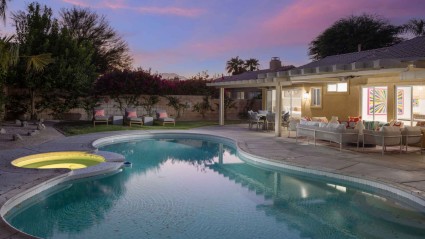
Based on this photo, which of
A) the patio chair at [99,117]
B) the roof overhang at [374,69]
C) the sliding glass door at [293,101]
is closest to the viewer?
the roof overhang at [374,69]

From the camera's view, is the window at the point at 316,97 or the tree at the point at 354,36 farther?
the tree at the point at 354,36

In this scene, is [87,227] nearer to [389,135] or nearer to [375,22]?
[389,135]

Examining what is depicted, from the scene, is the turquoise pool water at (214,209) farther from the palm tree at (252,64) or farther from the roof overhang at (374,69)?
the palm tree at (252,64)

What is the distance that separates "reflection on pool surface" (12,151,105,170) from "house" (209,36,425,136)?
7538mm

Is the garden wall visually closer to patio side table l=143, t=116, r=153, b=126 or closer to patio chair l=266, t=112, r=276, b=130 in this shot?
patio side table l=143, t=116, r=153, b=126

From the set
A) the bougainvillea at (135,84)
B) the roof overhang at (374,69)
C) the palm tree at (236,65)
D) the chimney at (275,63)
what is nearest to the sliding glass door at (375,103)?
Result: the roof overhang at (374,69)

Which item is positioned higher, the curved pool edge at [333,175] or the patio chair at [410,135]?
the patio chair at [410,135]

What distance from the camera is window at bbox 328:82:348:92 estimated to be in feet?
56.0

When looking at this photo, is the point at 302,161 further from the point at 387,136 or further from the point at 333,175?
the point at 387,136

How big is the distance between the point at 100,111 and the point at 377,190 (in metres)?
16.4

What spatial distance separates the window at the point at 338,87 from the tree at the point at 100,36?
24.5 metres

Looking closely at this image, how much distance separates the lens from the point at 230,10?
23.0 metres

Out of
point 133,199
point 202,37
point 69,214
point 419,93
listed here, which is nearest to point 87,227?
point 69,214

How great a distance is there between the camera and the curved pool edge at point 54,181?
5.10 m
